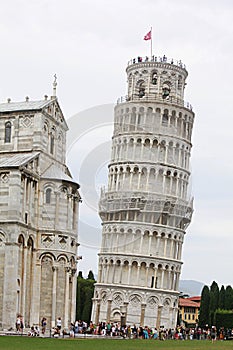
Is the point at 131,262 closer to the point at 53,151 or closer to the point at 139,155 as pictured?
the point at 139,155

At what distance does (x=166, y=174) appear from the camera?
83.9 m

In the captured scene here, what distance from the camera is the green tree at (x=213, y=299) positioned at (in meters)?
89.2

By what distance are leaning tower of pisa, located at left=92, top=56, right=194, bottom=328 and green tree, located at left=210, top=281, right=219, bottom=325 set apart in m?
7.73

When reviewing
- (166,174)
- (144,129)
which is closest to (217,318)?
(166,174)

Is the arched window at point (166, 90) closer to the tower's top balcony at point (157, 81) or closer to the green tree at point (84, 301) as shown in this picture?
the tower's top balcony at point (157, 81)

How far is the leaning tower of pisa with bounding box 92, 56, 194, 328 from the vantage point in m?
81.2

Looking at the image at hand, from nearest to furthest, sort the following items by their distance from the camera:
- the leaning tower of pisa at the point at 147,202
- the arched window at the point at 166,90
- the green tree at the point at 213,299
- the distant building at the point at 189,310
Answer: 1. the leaning tower of pisa at the point at 147,202
2. the arched window at the point at 166,90
3. the green tree at the point at 213,299
4. the distant building at the point at 189,310

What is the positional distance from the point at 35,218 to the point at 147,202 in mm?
33001

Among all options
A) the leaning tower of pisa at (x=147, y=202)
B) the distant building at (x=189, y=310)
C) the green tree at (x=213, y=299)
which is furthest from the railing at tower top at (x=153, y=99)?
the distant building at (x=189, y=310)

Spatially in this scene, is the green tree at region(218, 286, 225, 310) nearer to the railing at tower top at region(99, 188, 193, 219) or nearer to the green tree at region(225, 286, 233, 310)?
the green tree at region(225, 286, 233, 310)

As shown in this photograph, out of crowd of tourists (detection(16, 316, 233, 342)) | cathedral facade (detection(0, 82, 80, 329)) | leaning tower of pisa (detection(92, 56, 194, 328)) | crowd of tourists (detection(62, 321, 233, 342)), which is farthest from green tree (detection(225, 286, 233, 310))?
cathedral facade (detection(0, 82, 80, 329))

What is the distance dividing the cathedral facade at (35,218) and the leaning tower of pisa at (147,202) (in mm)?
27733

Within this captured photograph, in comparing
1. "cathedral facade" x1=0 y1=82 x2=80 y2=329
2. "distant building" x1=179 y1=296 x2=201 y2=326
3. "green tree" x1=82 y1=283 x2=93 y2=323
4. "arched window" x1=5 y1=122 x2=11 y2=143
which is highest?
"arched window" x1=5 y1=122 x2=11 y2=143

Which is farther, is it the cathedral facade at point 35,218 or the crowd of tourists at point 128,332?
the crowd of tourists at point 128,332
